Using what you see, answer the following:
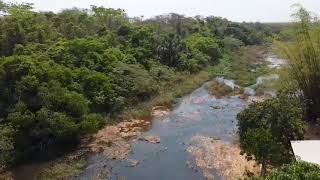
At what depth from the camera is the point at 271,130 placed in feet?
53.7

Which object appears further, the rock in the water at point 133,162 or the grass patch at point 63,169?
the rock in the water at point 133,162

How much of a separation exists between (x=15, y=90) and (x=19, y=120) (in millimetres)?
2019

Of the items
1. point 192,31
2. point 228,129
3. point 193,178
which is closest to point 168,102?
point 228,129

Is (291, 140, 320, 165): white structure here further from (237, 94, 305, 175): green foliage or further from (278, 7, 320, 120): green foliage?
(278, 7, 320, 120): green foliage

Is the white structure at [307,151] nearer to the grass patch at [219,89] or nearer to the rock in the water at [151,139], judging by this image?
the rock in the water at [151,139]

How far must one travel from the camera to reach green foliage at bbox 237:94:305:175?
14.5m

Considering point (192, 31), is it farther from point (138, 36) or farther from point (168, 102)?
point (168, 102)

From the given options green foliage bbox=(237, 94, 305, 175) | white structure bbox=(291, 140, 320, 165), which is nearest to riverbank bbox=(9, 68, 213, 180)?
green foliage bbox=(237, 94, 305, 175)

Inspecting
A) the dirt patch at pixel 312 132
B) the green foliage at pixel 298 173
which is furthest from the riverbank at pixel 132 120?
the green foliage at pixel 298 173

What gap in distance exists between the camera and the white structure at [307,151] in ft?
43.3

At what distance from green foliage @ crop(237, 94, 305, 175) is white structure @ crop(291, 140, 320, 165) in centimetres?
64

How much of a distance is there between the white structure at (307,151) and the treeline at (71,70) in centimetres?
976

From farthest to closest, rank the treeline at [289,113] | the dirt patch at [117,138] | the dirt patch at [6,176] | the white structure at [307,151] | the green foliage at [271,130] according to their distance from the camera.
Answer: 1. the dirt patch at [117,138]
2. the dirt patch at [6,176]
3. the green foliage at [271,130]
4. the treeline at [289,113]
5. the white structure at [307,151]

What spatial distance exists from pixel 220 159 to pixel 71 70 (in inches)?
387
